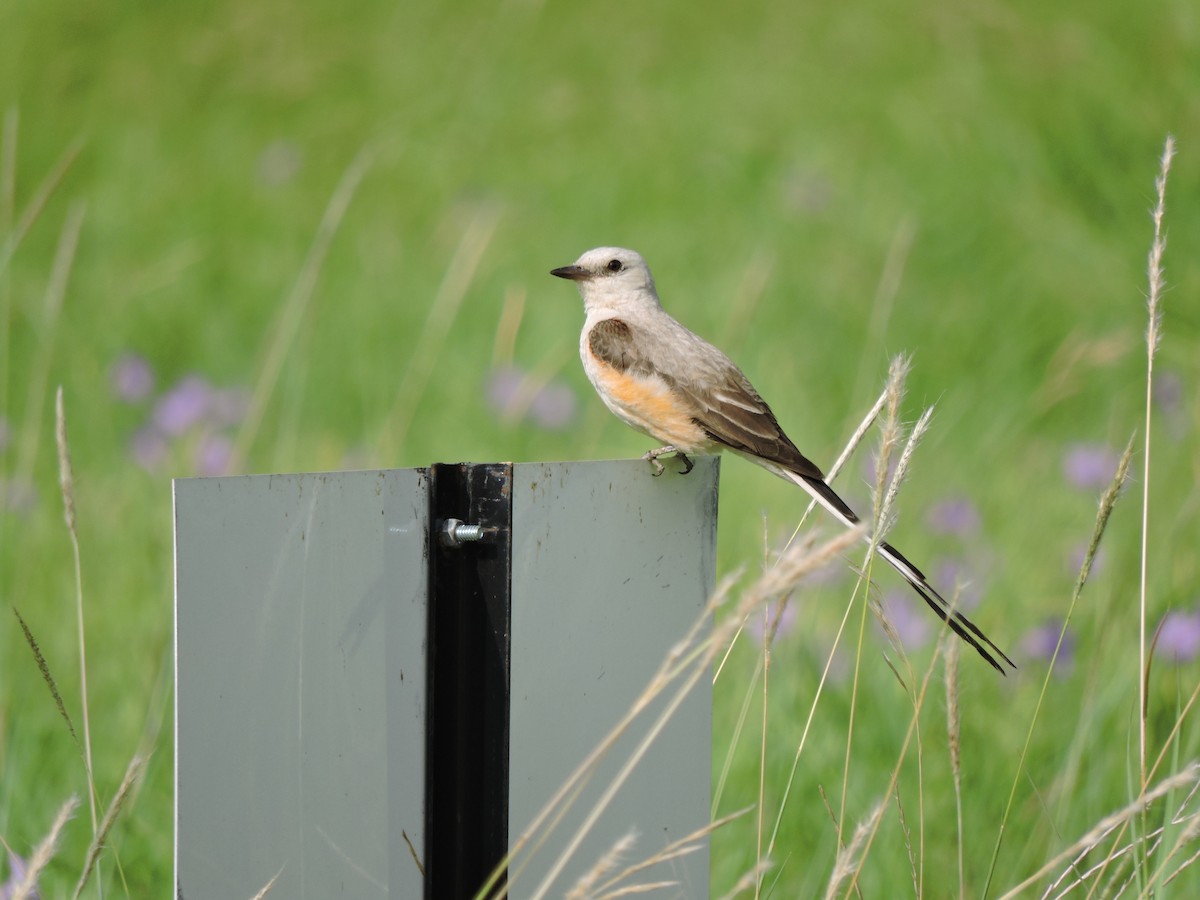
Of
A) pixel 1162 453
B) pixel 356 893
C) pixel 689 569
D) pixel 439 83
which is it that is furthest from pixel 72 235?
pixel 439 83

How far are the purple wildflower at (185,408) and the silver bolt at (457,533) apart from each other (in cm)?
260

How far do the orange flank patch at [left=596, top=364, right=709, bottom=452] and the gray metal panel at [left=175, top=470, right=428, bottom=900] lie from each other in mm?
1498

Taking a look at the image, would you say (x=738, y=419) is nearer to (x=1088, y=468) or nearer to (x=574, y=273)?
(x=574, y=273)

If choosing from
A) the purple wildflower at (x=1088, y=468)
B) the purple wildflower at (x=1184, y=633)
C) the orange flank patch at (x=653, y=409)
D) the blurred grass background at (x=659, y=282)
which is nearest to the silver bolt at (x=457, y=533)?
the blurred grass background at (x=659, y=282)

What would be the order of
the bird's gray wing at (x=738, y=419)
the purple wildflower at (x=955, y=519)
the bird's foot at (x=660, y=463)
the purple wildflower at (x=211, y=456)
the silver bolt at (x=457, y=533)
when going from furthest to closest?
1. the purple wildflower at (x=955, y=519)
2. the purple wildflower at (x=211, y=456)
3. the bird's gray wing at (x=738, y=419)
4. the bird's foot at (x=660, y=463)
5. the silver bolt at (x=457, y=533)

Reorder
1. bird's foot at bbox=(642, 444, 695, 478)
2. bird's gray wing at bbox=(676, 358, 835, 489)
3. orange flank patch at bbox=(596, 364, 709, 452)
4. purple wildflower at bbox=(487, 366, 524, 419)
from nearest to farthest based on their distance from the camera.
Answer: bird's foot at bbox=(642, 444, 695, 478) → bird's gray wing at bbox=(676, 358, 835, 489) → orange flank patch at bbox=(596, 364, 709, 452) → purple wildflower at bbox=(487, 366, 524, 419)

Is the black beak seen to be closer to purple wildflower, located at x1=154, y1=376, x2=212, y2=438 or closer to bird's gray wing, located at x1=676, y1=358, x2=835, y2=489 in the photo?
bird's gray wing, located at x1=676, y1=358, x2=835, y2=489

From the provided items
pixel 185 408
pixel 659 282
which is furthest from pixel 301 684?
pixel 659 282

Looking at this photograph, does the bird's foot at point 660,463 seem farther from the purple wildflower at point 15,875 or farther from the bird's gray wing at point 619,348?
the purple wildflower at point 15,875

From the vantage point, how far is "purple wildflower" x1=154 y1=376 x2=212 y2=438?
388cm

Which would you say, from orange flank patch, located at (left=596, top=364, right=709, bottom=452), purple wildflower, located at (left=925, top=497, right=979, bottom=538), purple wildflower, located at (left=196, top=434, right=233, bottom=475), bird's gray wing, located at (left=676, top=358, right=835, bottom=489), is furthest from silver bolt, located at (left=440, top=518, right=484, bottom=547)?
purple wildflower, located at (left=925, top=497, right=979, bottom=538)

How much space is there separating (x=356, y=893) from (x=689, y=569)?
620 mm

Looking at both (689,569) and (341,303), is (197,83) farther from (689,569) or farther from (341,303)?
(689,569)

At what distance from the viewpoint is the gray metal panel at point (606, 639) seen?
4.99 feet
